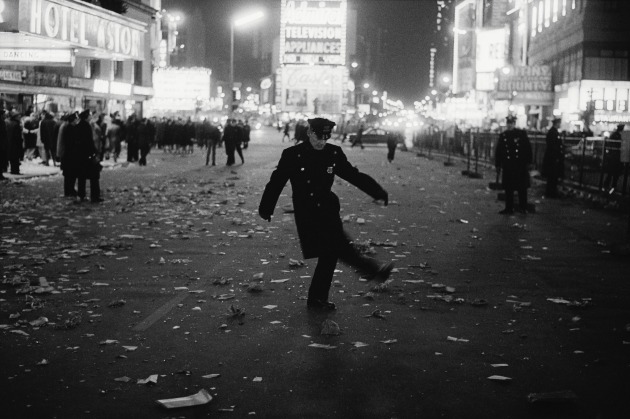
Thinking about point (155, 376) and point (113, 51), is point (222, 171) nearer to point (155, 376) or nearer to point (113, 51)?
point (113, 51)

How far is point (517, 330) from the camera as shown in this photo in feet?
25.7

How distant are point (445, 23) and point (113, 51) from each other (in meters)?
166

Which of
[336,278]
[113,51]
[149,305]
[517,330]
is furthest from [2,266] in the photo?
[113,51]

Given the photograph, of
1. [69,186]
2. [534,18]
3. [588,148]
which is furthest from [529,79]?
[69,186]

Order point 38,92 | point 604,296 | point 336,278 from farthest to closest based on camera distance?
point 38,92 < point 336,278 < point 604,296

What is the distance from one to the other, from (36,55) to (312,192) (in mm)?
22057

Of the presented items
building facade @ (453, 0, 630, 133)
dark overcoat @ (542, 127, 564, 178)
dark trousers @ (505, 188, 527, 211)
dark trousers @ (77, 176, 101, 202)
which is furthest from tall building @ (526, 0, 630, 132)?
dark trousers @ (77, 176, 101, 202)

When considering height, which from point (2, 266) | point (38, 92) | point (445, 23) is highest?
point (445, 23)

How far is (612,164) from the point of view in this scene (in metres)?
21.6

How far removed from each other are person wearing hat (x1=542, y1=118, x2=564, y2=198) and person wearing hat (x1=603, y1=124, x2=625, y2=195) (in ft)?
3.81

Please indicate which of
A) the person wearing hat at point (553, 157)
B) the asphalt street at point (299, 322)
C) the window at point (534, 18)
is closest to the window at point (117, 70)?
the window at point (534, 18)

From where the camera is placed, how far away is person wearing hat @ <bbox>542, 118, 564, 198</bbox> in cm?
2266

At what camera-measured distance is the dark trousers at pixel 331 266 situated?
854 cm

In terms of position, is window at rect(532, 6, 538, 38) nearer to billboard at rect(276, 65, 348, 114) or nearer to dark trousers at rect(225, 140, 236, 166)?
billboard at rect(276, 65, 348, 114)
